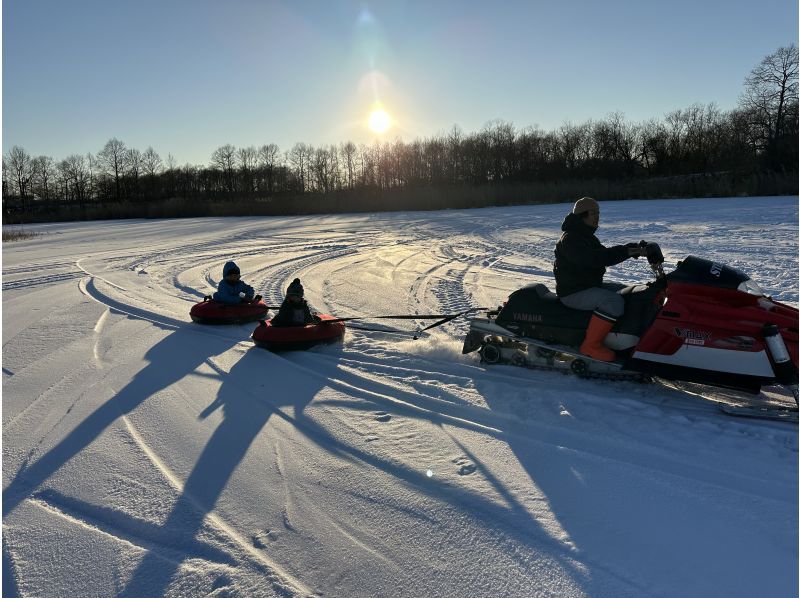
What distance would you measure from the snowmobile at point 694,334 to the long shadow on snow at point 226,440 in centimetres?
230

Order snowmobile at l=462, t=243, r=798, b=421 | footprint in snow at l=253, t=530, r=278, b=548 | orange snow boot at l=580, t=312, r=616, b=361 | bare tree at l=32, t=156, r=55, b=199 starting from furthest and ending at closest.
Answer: bare tree at l=32, t=156, r=55, b=199 < orange snow boot at l=580, t=312, r=616, b=361 < snowmobile at l=462, t=243, r=798, b=421 < footprint in snow at l=253, t=530, r=278, b=548

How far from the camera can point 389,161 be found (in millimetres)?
66562

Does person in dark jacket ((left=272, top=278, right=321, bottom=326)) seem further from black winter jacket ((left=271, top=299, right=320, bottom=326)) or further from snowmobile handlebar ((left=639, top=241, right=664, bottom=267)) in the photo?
snowmobile handlebar ((left=639, top=241, right=664, bottom=267))

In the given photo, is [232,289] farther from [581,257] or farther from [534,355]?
[581,257]

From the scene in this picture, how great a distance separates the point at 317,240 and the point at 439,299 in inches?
415

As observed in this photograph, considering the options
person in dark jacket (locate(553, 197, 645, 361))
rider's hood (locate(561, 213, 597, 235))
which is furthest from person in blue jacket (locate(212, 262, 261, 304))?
rider's hood (locate(561, 213, 597, 235))

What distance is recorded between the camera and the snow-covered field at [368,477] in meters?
2.42

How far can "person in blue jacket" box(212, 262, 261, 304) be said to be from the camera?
282 inches

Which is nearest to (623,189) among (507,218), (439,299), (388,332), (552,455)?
(507,218)

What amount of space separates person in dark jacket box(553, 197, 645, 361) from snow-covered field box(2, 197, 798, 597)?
1.62 ft

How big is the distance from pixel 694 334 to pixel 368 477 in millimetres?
2681

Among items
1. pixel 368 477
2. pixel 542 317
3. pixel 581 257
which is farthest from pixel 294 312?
pixel 581 257

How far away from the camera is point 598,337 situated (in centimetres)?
434

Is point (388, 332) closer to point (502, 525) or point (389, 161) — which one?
point (502, 525)
